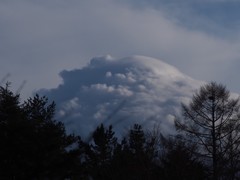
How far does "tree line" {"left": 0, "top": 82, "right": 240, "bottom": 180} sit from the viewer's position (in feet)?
83.3

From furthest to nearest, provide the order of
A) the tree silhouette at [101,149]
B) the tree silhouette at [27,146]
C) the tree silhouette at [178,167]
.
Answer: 1. the tree silhouette at [101,149]
2. the tree silhouette at [27,146]
3. the tree silhouette at [178,167]

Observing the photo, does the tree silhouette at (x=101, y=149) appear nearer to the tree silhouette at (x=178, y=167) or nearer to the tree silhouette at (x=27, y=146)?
the tree silhouette at (x=27, y=146)

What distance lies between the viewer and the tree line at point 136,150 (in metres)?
25.4

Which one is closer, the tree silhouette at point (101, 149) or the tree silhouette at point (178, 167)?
the tree silhouette at point (178, 167)

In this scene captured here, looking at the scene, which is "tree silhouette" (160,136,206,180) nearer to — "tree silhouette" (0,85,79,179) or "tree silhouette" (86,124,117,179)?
"tree silhouette" (0,85,79,179)

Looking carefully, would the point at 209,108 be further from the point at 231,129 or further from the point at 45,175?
the point at 45,175

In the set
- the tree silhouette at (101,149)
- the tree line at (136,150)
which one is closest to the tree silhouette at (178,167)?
the tree line at (136,150)

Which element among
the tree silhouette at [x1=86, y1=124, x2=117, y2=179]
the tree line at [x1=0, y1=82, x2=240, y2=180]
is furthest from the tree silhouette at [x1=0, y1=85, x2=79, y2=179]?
the tree silhouette at [x1=86, y1=124, x2=117, y2=179]

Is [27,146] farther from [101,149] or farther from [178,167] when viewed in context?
[101,149]

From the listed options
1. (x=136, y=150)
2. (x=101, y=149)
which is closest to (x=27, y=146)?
(x=136, y=150)

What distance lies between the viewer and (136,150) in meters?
29.9

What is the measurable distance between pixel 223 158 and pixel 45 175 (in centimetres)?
1065

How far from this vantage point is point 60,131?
31.6 metres

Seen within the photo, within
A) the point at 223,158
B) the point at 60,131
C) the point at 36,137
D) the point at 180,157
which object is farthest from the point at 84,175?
the point at 180,157
